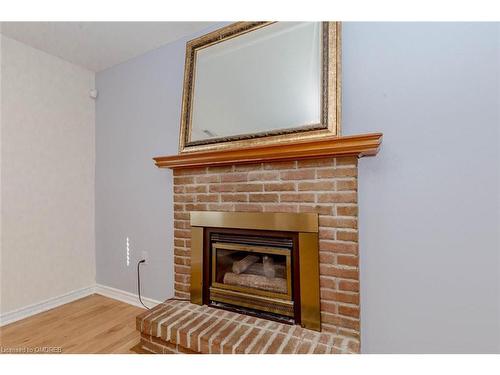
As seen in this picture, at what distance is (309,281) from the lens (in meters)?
1.56

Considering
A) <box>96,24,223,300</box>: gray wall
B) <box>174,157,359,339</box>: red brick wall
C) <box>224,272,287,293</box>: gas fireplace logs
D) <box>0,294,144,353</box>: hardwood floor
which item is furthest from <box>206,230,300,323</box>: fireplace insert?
<box>0,294,144,353</box>: hardwood floor

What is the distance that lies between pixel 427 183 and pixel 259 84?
3.88 ft

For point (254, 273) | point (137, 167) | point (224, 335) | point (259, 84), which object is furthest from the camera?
point (137, 167)

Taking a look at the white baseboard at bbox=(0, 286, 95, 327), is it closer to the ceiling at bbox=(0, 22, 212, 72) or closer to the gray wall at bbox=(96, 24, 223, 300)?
the gray wall at bbox=(96, 24, 223, 300)

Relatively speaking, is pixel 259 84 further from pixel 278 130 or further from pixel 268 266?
pixel 268 266

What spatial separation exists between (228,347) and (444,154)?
154cm

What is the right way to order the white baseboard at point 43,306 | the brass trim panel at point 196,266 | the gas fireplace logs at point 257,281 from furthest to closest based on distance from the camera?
the white baseboard at point 43,306 < the brass trim panel at point 196,266 < the gas fireplace logs at point 257,281

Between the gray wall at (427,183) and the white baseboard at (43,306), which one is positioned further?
the white baseboard at (43,306)

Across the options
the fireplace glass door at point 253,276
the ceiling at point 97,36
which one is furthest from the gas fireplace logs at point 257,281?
the ceiling at point 97,36

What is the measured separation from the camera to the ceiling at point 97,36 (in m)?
1.99

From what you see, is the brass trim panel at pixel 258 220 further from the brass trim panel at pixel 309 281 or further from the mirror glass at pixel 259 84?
the mirror glass at pixel 259 84

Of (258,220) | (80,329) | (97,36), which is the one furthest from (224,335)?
(97,36)

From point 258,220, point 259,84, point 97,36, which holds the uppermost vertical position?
point 97,36

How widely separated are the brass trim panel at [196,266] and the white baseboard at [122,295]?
561 mm
